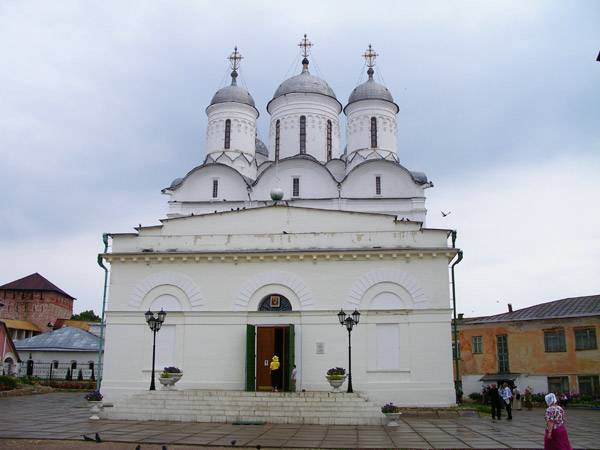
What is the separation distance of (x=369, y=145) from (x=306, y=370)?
15.4 meters

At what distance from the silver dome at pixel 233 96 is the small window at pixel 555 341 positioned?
19.3m

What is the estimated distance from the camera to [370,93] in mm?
33312

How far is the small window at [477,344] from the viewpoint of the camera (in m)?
33.4

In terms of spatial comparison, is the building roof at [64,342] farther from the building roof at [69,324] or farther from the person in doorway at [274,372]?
the person in doorway at [274,372]

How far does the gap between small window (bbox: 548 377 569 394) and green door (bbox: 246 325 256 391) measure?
16487 millimetres

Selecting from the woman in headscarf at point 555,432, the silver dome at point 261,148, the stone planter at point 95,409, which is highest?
the silver dome at point 261,148

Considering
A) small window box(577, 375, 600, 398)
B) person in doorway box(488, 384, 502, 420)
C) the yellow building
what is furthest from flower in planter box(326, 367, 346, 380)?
small window box(577, 375, 600, 398)

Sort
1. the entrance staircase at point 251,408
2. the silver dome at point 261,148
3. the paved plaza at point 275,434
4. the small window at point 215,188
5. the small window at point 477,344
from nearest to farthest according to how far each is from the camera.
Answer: the paved plaza at point 275,434
the entrance staircase at point 251,408
the small window at point 215,188
the small window at point 477,344
the silver dome at point 261,148

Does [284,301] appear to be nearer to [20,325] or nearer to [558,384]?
[558,384]

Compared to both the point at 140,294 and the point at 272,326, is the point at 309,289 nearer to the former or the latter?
the point at 272,326

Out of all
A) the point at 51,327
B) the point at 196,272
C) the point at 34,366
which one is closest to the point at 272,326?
the point at 196,272

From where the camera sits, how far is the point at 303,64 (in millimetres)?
35625

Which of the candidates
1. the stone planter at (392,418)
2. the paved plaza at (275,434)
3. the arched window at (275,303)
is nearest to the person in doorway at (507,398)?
the paved plaza at (275,434)

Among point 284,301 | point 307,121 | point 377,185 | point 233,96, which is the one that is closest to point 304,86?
point 307,121
